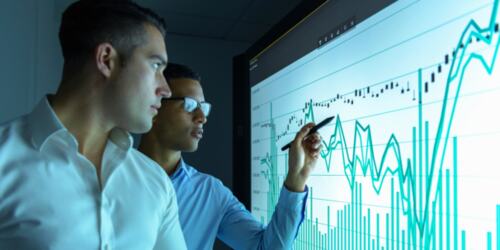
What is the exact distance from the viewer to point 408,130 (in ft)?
2.38

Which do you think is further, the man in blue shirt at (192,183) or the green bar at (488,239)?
the man in blue shirt at (192,183)

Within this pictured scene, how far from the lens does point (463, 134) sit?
0.61m

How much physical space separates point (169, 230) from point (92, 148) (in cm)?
23

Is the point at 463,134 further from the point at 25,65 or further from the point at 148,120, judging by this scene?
the point at 25,65

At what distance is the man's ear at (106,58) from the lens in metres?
0.75

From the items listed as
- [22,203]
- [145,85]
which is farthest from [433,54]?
[22,203]

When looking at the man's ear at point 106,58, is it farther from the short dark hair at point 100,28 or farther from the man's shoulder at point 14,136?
the man's shoulder at point 14,136

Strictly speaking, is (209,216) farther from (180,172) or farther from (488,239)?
(488,239)

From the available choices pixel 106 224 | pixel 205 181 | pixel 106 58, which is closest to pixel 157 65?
pixel 106 58

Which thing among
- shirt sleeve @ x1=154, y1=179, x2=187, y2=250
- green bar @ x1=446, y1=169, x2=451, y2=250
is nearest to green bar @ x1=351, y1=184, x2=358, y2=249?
green bar @ x1=446, y1=169, x2=451, y2=250

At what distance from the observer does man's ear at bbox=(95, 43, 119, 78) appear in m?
0.75

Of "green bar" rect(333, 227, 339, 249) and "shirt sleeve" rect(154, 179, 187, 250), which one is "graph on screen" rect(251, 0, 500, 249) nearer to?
"green bar" rect(333, 227, 339, 249)

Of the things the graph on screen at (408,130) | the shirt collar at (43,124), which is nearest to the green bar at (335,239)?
the graph on screen at (408,130)

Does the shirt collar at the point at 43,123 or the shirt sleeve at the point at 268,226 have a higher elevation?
the shirt collar at the point at 43,123
